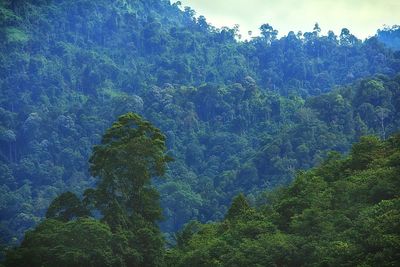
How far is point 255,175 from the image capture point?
7131 cm

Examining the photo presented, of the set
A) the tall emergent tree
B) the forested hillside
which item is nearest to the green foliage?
the forested hillside

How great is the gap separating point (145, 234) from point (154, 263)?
1.40 m

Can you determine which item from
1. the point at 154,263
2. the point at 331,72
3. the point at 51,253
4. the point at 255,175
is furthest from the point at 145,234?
the point at 331,72

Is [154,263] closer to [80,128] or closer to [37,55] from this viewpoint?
[80,128]

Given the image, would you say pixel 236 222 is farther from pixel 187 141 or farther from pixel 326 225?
pixel 187 141

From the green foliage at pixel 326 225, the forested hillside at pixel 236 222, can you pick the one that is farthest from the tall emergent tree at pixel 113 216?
the green foliage at pixel 326 225

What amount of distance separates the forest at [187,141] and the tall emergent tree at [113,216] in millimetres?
70

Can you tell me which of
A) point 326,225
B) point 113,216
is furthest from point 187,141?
point 326,225

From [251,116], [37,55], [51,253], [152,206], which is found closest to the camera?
[51,253]

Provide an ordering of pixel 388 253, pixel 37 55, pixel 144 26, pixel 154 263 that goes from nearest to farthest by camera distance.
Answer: pixel 388 253, pixel 154 263, pixel 37 55, pixel 144 26

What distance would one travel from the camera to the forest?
83.8 feet

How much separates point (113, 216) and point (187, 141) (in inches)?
2334

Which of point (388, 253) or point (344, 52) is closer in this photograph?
point (388, 253)

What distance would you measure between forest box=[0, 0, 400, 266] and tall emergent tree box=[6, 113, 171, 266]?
0.23 feet
